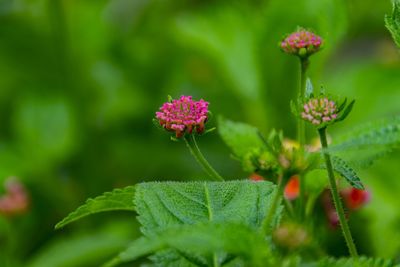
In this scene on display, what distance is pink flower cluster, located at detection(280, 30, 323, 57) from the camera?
0.71m

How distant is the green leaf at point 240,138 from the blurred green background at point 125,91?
44 cm

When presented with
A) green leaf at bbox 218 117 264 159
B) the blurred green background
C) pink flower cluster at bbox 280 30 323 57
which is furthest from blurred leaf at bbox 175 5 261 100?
pink flower cluster at bbox 280 30 323 57

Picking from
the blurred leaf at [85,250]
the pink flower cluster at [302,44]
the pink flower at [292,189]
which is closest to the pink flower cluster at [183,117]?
the pink flower cluster at [302,44]

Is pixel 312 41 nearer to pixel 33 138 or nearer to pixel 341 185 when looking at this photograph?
pixel 341 185

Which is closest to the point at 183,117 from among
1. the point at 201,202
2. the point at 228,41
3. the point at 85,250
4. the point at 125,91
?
the point at 201,202

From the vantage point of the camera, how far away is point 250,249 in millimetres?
517

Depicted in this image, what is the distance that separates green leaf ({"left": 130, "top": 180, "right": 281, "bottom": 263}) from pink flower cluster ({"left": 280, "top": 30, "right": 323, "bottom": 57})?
0.46 feet

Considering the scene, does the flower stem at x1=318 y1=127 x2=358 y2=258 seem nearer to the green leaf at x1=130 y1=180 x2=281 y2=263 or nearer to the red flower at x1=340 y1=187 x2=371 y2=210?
the green leaf at x1=130 y1=180 x2=281 y2=263

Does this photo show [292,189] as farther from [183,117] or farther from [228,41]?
[228,41]

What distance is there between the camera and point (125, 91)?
1.83 m

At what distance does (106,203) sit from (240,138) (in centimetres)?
22

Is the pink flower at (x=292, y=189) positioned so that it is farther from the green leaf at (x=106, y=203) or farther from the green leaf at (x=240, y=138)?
the green leaf at (x=106, y=203)

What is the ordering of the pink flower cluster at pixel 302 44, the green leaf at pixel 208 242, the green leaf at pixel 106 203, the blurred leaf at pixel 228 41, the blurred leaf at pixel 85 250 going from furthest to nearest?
the blurred leaf at pixel 228 41 → the blurred leaf at pixel 85 250 → the pink flower cluster at pixel 302 44 → the green leaf at pixel 106 203 → the green leaf at pixel 208 242

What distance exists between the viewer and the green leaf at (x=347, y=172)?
0.58 metres
